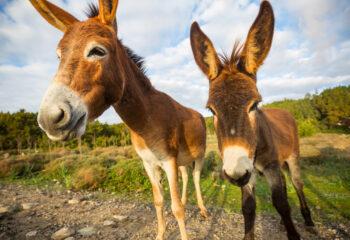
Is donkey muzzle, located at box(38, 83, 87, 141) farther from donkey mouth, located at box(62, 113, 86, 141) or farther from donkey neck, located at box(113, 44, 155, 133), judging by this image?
donkey neck, located at box(113, 44, 155, 133)

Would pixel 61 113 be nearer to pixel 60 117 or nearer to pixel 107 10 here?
pixel 60 117

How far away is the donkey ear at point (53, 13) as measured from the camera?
184cm

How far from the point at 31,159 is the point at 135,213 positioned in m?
7.75

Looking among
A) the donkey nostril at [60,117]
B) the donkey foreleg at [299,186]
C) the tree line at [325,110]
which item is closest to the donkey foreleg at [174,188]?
the donkey nostril at [60,117]

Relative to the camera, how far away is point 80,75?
146cm

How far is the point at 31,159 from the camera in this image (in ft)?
26.3

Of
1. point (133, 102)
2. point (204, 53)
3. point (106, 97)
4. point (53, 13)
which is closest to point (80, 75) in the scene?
point (106, 97)

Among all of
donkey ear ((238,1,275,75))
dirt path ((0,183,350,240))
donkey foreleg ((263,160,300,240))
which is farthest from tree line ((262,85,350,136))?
donkey ear ((238,1,275,75))

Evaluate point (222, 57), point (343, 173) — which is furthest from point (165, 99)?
point (343, 173)

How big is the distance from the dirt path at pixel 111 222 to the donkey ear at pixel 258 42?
3.01 metres

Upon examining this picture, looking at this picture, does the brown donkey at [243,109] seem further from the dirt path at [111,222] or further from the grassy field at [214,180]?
the grassy field at [214,180]

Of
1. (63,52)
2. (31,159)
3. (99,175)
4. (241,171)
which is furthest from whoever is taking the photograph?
(31,159)

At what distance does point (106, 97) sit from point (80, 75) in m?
0.33

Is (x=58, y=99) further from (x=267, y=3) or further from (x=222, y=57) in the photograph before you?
(x=267, y=3)
